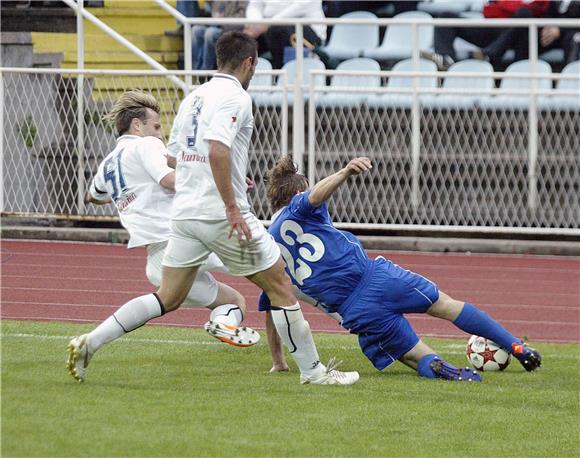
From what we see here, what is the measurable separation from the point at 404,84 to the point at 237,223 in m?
8.78

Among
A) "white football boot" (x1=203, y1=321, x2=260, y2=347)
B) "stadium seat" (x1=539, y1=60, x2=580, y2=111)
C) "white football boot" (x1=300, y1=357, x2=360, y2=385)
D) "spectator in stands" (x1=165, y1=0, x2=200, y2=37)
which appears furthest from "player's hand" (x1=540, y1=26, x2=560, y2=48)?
"white football boot" (x1=300, y1=357, x2=360, y2=385)

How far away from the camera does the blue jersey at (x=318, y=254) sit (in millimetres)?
7914

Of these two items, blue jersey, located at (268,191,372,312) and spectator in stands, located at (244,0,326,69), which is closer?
blue jersey, located at (268,191,372,312)

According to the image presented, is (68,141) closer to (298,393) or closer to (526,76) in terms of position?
(526,76)

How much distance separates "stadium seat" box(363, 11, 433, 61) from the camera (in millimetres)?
16125

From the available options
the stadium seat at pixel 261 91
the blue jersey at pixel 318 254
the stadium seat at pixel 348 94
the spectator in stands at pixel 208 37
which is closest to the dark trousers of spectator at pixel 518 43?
the stadium seat at pixel 348 94

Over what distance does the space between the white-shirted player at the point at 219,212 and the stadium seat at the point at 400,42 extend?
8965mm

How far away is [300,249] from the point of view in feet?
26.2

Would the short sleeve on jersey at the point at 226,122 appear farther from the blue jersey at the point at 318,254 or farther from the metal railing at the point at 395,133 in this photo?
the metal railing at the point at 395,133

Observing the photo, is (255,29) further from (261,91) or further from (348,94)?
(348,94)

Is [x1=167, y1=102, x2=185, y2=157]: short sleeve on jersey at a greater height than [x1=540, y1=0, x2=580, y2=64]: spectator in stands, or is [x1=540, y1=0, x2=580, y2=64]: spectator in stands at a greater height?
[x1=540, y1=0, x2=580, y2=64]: spectator in stands

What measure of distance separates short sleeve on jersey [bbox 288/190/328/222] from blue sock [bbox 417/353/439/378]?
3.52 feet

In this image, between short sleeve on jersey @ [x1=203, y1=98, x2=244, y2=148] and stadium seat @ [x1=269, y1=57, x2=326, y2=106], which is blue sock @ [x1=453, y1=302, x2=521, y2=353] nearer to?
short sleeve on jersey @ [x1=203, y1=98, x2=244, y2=148]

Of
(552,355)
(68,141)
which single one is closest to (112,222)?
(68,141)
